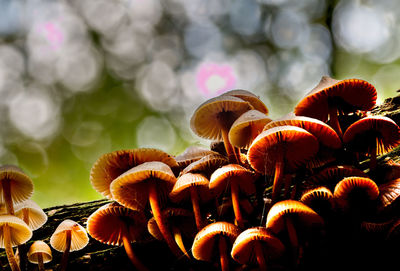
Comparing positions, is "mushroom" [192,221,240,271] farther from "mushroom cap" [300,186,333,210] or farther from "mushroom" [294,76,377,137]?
"mushroom" [294,76,377,137]

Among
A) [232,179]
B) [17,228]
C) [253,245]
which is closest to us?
[253,245]

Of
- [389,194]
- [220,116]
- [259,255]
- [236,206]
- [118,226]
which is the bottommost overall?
[259,255]

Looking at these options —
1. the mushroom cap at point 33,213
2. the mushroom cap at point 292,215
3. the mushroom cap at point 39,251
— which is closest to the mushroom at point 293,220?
the mushroom cap at point 292,215

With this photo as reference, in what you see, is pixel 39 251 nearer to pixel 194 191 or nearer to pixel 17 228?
pixel 17 228

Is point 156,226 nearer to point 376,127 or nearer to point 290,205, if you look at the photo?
point 290,205

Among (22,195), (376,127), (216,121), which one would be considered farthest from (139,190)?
(376,127)

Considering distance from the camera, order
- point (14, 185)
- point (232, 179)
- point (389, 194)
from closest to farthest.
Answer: point (389, 194)
point (232, 179)
point (14, 185)

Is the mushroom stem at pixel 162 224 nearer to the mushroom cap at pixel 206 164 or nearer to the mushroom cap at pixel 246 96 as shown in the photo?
the mushroom cap at pixel 206 164

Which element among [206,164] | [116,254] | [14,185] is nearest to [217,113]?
[206,164]
